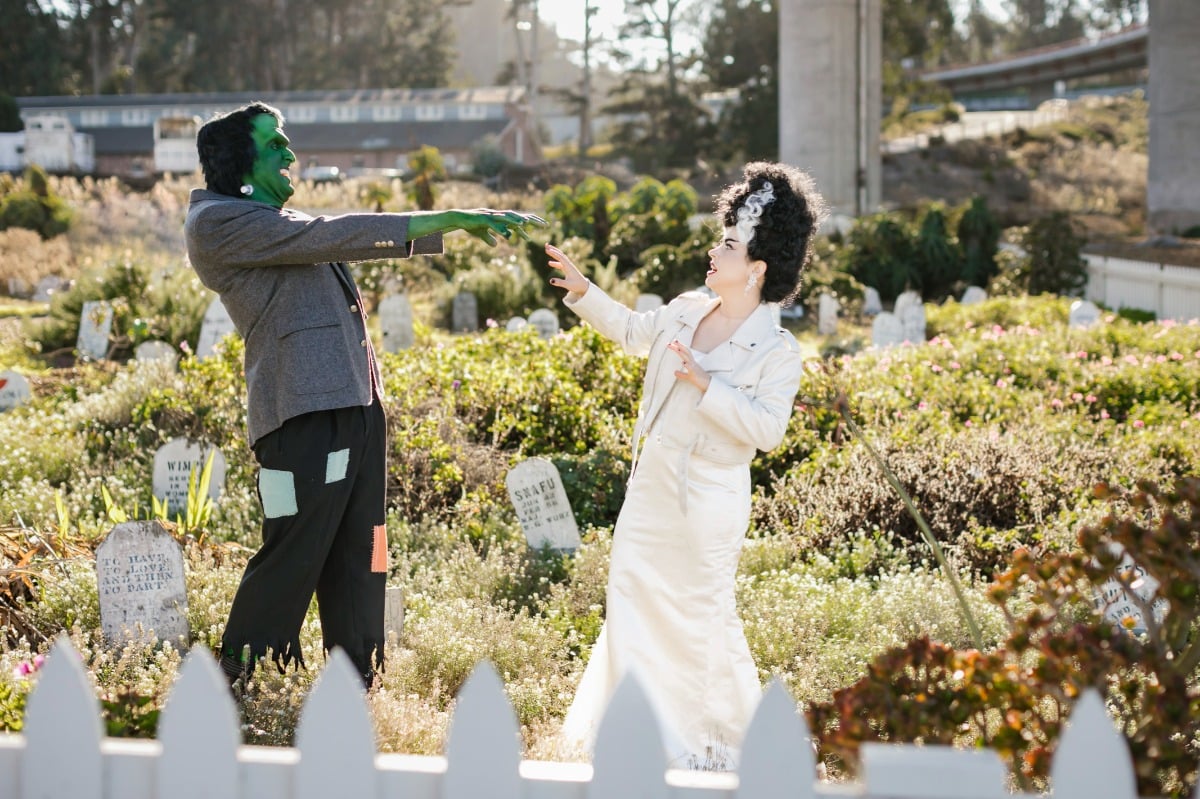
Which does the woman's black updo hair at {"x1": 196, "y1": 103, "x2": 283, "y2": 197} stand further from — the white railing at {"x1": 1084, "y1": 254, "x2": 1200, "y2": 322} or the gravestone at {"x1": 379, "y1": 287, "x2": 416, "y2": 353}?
the white railing at {"x1": 1084, "y1": 254, "x2": 1200, "y2": 322}

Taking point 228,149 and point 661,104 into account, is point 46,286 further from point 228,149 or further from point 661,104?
point 661,104

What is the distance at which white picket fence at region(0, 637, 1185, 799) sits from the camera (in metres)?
1.93

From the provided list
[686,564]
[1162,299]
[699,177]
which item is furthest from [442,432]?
[699,177]

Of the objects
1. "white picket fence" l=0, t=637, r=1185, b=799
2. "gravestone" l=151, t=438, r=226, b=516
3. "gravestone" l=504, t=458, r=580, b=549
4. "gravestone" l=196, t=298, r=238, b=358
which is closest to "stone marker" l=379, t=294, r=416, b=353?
"gravestone" l=196, t=298, r=238, b=358

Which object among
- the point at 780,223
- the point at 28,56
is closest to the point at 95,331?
the point at 780,223

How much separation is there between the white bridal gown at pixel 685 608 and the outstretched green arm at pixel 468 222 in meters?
0.69

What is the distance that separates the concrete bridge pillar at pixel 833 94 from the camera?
930 inches

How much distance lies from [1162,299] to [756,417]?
12.4m

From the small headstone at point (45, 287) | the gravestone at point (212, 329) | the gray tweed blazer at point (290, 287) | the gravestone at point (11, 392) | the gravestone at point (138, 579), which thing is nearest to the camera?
the gray tweed blazer at point (290, 287)

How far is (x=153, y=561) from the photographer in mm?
4258

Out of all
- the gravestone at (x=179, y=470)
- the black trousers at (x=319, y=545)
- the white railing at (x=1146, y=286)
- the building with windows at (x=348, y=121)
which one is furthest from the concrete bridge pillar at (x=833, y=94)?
the black trousers at (x=319, y=545)

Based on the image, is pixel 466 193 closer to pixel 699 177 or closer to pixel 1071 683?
pixel 699 177

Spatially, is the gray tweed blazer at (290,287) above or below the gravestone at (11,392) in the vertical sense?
above

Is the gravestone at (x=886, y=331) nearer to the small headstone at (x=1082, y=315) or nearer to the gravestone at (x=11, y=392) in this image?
the small headstone at (x=1082, y=315)
